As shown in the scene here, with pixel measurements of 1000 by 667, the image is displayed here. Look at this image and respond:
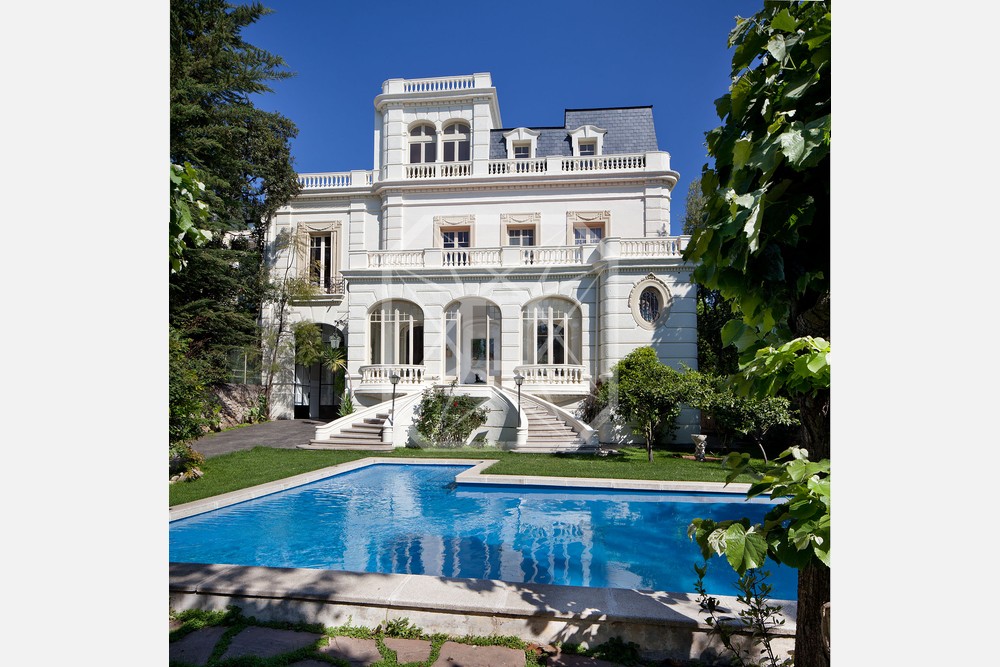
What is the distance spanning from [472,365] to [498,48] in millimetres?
12831

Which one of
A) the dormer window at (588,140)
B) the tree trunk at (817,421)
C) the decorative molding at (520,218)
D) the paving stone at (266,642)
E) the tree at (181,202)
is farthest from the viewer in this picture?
the dormer window at (588,140)

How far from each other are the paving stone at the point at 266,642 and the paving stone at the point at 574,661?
155 cm

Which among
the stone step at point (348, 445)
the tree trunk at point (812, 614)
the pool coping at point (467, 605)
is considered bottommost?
the stone step at point (348, 445)

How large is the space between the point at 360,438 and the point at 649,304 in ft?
30.7

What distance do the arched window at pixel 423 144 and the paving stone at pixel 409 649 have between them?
17474 millimetres

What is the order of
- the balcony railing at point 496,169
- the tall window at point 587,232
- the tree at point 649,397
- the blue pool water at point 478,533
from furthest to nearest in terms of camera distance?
the tall window at point 587,232 < the balcony railing at point 496,169 < the tree at point 649,397 < the blue pool water at point 478,533

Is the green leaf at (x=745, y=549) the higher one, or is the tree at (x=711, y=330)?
the tree at (x=711, y=330)

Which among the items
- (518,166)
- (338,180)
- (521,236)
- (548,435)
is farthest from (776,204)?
(338,180)

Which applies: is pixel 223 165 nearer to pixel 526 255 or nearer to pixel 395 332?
pixel 395 332

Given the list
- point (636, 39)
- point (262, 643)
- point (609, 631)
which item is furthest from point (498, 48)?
point (262, 643)

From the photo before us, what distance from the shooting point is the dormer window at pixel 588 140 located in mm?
17453

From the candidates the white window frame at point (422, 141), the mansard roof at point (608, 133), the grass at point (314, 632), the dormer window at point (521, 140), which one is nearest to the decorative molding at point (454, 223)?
the white window frame at point (422, 141)

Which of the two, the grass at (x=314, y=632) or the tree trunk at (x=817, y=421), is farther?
the grass at (x=314, y=632)

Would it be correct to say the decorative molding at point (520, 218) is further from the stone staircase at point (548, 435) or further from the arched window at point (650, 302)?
the stone staircase at point (548, 435)
